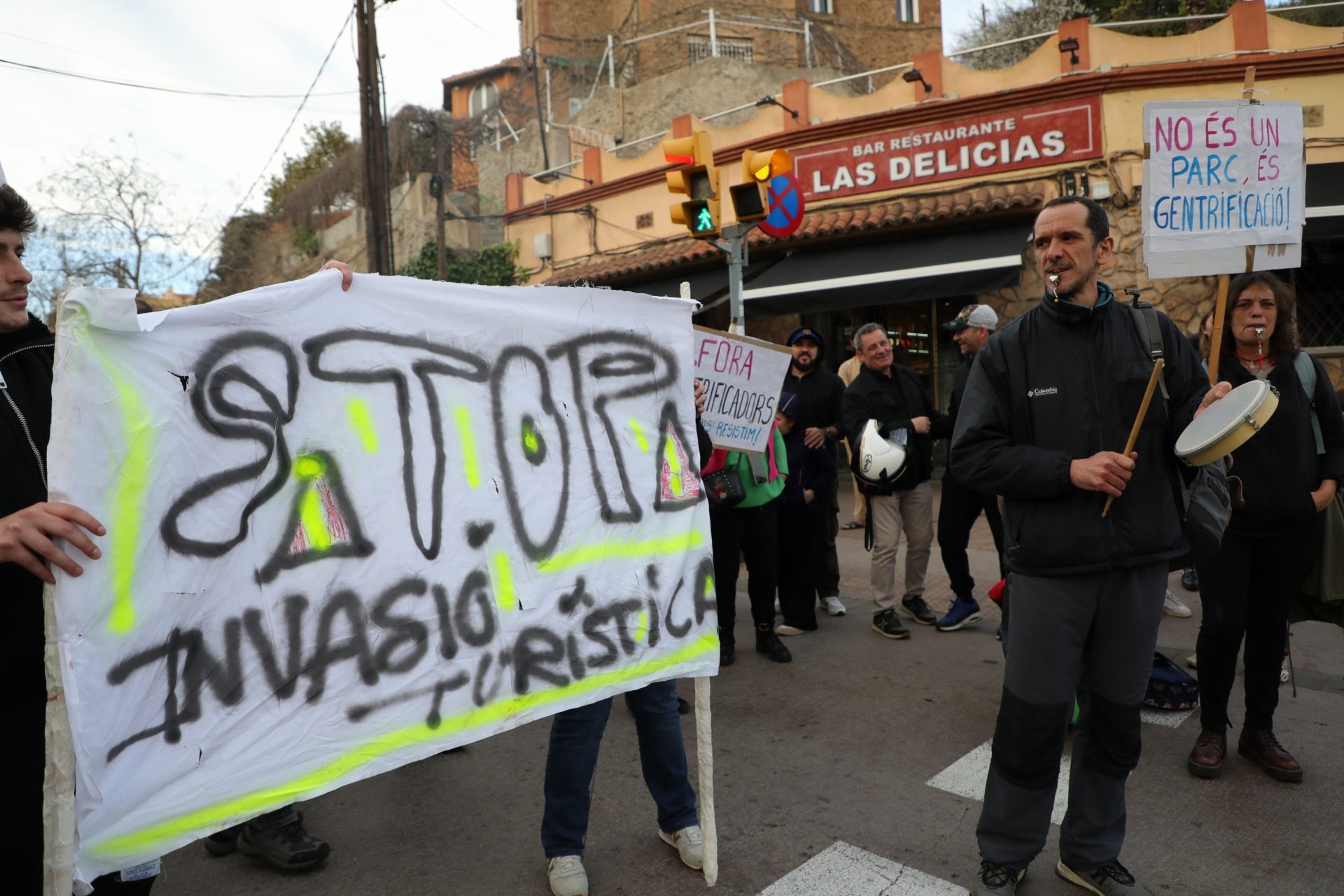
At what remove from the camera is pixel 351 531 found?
232 cm

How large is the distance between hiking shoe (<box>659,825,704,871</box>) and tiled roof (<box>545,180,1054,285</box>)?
792 centimetres

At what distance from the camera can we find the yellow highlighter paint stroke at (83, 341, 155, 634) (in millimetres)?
1913

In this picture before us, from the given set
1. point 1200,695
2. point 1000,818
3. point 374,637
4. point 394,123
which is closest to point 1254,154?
point 1200,695

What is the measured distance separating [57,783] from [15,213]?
1185 millimetres

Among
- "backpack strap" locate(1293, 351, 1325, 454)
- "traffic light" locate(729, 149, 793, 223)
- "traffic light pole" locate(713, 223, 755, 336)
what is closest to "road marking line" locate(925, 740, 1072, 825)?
"backpack strap" locate(1293, 351, 1325, 454)

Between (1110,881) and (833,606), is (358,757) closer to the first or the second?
(1110,881)

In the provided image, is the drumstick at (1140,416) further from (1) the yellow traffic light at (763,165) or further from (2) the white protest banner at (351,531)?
(1) the yellow traffic light at (763,165)

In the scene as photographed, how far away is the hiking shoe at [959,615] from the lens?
19.0 ft

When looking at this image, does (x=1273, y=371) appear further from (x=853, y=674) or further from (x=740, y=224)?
(x=740, y=224)

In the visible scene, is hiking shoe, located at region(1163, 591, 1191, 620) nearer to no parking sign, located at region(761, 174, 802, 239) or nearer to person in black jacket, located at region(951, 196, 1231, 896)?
person in black jacket, located at region(951, 196, 1231, 896)

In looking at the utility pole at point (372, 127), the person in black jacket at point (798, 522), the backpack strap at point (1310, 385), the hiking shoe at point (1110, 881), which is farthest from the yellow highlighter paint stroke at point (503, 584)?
the utility pole at point (372, 127)

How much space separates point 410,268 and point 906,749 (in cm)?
1929

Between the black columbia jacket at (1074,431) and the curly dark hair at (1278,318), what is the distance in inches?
41.9

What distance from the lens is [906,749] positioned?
3.96 metres
